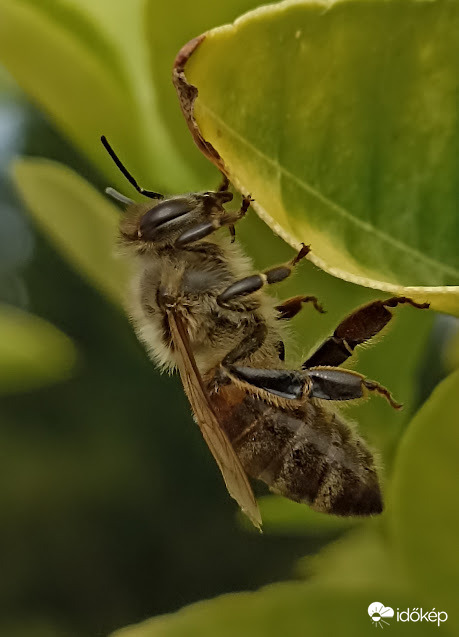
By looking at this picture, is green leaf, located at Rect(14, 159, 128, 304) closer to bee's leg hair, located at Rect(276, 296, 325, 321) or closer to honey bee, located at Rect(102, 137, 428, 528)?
honey bee, located at Rect(102, 137, 428, 528)

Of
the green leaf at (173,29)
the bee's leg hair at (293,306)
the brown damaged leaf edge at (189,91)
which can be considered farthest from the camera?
the bee's leg hair at (293,306)

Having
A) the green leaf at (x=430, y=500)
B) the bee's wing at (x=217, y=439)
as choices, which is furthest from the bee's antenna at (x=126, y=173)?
the green leaf at (x=430, y=500)

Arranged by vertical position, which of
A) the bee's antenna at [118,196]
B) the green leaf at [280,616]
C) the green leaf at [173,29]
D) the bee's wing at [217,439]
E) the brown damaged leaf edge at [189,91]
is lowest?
the green leaf at [280,616]

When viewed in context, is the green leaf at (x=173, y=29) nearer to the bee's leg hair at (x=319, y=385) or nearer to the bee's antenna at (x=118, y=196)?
the bee's antenna at (x=118, y=196)

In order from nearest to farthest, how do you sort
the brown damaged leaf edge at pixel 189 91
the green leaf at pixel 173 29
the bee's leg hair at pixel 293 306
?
1. the brown damaged leaf edge at pixel 189 91
2. the green leaf at pixel 173 29
3. the bee's leg hair at pixel 293 306

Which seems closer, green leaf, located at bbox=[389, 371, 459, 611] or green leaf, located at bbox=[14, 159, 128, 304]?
green leaf, located at bbox=[389, 371, 459, 611]

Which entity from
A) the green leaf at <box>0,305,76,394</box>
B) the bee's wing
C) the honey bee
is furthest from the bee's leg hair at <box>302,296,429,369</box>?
the green leaf at <box>0,305,76,394</box>
